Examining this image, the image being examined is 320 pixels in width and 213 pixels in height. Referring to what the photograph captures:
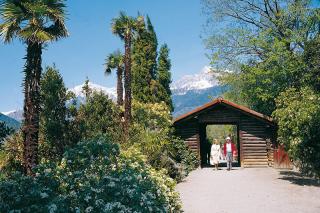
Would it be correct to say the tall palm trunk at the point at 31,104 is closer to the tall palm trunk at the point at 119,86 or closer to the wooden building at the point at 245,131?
the wooden building at the point at 245,131

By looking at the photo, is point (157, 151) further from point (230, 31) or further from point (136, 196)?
point (230, 31)

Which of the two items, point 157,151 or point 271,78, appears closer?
point 157,151

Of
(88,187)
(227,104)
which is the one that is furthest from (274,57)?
(88,187)

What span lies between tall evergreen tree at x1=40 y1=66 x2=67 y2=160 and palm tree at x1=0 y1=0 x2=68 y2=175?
626cm

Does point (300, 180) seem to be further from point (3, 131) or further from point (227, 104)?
point (3, 131)

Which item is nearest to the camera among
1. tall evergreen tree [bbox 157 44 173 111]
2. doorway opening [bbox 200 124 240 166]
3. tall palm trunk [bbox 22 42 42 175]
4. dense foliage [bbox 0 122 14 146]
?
dense foliage [bbox 0 122 14 146]

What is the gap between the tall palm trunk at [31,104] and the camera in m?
13.4

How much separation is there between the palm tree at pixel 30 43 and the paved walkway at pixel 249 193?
5656 mm

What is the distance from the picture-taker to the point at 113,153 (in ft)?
33.6

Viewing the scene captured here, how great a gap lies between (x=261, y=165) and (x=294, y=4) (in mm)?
12318

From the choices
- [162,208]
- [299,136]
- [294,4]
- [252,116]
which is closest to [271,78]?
[252,116]

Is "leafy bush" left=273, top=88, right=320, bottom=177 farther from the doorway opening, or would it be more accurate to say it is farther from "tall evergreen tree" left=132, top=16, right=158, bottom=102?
"tall evergreen tree" left=132, top=16, right=158, bottom=102

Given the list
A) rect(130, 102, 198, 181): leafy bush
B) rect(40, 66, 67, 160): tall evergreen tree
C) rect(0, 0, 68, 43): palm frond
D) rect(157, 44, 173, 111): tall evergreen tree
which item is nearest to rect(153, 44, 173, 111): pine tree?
rect(157, 44, 173, 111): tall evergreen tree

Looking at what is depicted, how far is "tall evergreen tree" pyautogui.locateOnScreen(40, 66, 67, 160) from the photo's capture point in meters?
20.2
